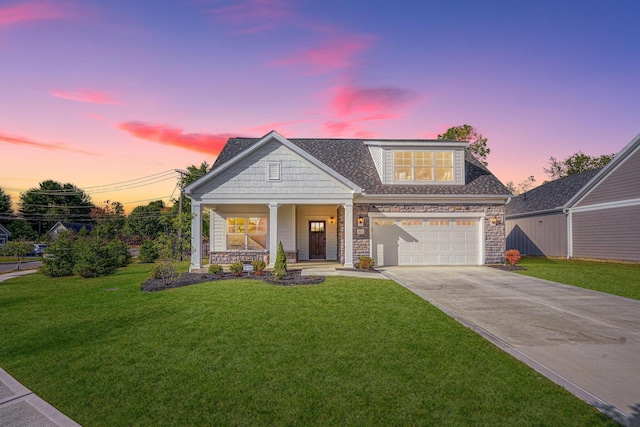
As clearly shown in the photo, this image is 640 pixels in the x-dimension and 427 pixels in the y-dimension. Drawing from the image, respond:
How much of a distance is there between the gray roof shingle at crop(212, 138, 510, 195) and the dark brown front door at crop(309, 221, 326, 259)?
3397 millimetres

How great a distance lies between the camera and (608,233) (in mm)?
19453

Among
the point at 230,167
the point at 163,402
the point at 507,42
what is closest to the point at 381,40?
the point at 507,42

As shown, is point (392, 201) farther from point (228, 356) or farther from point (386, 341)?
point (228, 356)

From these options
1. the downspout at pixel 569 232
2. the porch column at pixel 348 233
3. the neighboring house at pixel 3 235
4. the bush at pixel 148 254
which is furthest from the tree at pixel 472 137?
the neighboring house at pixel 3 235

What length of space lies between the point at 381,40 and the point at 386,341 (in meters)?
12.1

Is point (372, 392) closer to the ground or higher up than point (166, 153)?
closer to the ground

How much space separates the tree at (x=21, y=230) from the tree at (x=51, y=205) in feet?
6.78

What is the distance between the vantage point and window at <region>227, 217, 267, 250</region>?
691 inches

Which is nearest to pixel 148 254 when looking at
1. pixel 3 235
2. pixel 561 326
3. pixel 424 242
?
pixel 424 242

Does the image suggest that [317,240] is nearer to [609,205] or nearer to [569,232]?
[569,232]

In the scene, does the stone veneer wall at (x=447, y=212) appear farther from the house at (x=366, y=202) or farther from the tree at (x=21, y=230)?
the tree at (x=21, y=230)

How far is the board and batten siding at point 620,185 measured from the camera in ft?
59.1

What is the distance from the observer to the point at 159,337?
20.7 ft

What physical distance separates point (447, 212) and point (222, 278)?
10.9m
